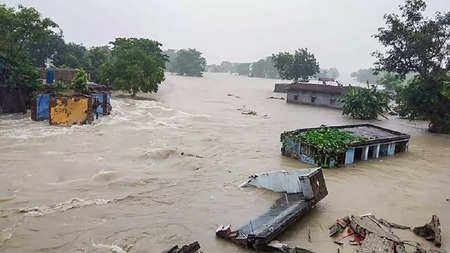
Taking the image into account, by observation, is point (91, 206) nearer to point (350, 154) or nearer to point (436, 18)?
point (350, 154)

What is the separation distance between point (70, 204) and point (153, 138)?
9021 mm

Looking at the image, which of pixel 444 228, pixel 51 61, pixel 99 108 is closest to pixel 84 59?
pixel 51 61

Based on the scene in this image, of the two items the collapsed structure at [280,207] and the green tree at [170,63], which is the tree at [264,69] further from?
the collapsed structure at [280,207]

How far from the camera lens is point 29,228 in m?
8.49

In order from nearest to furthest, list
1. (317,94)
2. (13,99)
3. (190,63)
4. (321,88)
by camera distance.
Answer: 1. (13,99)
2. (321,88)
3. (317,94)
4. (190,63)

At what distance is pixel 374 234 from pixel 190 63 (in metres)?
89.8

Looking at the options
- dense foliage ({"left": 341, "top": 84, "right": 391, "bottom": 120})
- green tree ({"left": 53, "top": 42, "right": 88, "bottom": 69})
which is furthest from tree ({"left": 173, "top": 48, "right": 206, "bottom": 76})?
dense foliage ({"left": 341, "top": 84, "right": 391, "bottom": 120})

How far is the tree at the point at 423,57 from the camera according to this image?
84.1 feet

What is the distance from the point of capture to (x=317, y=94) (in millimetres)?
40719

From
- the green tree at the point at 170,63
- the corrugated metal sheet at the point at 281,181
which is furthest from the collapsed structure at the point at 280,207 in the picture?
the green tree at the point at 170,63

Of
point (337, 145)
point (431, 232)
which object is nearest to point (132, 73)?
point (337, 145)

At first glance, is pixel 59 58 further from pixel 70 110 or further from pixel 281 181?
pixel 281 181

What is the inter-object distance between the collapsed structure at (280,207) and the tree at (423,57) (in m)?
17.9

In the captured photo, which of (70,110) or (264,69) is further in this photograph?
(264,69)
